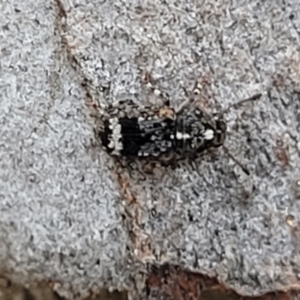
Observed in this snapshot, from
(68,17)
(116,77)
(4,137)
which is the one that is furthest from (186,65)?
(4,137)

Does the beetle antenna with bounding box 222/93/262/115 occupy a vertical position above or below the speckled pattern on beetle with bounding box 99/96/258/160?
above

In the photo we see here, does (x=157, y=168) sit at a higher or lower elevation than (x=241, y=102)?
lower

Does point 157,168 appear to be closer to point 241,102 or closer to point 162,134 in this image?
point 162,134

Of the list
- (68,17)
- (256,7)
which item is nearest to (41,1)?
(68,17)

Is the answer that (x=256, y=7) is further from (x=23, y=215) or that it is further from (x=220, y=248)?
(x=23, y=215)

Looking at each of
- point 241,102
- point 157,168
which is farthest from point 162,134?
point 241,102

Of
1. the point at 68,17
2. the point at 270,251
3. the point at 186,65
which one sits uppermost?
the point at 68,17

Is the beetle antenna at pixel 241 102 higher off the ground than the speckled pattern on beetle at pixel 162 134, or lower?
higher

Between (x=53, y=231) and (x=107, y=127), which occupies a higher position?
(x=107, y=127)
